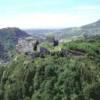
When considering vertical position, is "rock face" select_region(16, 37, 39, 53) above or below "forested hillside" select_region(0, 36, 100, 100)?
above

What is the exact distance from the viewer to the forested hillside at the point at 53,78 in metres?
65.4

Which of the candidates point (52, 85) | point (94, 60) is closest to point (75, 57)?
point (94, 60)

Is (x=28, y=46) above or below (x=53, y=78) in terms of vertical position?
above

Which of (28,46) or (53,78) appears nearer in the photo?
(53,78)

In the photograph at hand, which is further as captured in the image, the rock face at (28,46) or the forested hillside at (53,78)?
the rock face at (28,46)

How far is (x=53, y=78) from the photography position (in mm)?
68500

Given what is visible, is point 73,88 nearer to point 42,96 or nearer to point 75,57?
point 42,96

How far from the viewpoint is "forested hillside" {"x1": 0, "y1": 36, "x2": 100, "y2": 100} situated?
65375 millimetres

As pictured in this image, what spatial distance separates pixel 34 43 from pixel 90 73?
59.4 feet

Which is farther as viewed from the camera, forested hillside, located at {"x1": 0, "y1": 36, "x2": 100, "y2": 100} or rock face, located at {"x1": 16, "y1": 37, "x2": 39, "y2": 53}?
rock face, located at {"x1": 16, "y1": 37, "x2": 39, "y2": 53}

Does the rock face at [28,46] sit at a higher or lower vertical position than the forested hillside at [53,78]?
higher

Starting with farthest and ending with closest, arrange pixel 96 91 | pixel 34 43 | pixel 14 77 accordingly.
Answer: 1. pixel 34 43
2. pixel 14 77
3. pixel 96 91

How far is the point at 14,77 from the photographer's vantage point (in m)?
72.4

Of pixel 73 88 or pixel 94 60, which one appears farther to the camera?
pixel 94 60
